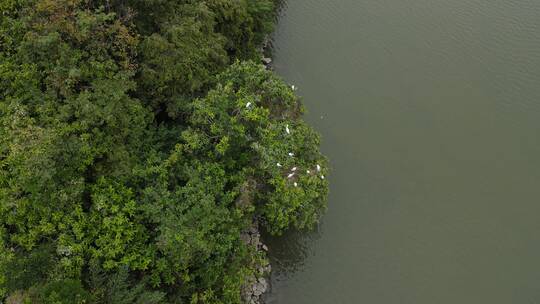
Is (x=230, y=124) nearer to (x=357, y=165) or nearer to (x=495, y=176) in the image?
(x=357, y=165)

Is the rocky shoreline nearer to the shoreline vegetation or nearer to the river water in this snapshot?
the shoreline vegetation

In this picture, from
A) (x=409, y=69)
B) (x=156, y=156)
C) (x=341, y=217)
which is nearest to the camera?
(x=156, y=156)

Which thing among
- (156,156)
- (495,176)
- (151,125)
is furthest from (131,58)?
(495,176)

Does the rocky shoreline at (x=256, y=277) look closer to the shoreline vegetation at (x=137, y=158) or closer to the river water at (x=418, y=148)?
the shoreline vegetation at (x=137, y=158)

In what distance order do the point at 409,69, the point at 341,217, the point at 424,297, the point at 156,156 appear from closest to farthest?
the point at 156,156
the point at 424,297
the point at 341,217
the point at 409,69

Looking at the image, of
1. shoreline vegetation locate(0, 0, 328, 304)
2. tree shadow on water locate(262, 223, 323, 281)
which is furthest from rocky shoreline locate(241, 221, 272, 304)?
tree shadow on water locate(262, 223, 323, 281)

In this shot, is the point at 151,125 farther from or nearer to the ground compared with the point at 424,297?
farther from the ground

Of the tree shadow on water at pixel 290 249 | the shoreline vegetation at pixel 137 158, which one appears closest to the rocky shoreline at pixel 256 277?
the shoreline vegetation at pixel 137 158
